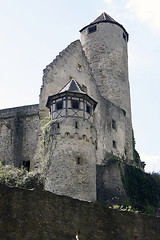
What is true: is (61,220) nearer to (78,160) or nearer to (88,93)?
(78,160)

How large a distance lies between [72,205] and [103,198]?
10755mm

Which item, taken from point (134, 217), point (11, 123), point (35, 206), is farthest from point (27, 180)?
point (35, 206)

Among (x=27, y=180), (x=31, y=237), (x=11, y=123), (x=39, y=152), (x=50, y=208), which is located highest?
(x=11, y=123)

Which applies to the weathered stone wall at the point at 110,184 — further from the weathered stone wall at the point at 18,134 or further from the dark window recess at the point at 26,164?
the weathered stone wall at the point at 18,134

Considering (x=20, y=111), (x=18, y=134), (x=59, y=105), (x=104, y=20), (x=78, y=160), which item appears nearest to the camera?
(x=78, y=160)

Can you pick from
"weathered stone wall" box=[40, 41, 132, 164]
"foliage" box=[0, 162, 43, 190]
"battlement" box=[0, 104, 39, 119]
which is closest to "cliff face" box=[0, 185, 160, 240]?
"foliage" box=[0, 162, 43, 190]

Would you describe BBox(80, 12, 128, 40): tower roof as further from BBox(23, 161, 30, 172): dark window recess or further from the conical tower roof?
BBox(23, 161, 30, 172): dark window recess

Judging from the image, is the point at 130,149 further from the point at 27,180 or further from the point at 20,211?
the point at 20,211

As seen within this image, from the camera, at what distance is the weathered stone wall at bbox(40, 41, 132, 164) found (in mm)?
26891

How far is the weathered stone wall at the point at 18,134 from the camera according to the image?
2565cm

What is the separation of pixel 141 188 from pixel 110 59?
11.9 meters

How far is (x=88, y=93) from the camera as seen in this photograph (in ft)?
97.9

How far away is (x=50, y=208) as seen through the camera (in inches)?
527

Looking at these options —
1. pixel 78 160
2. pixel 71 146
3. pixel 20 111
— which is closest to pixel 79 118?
pixel 71 146
